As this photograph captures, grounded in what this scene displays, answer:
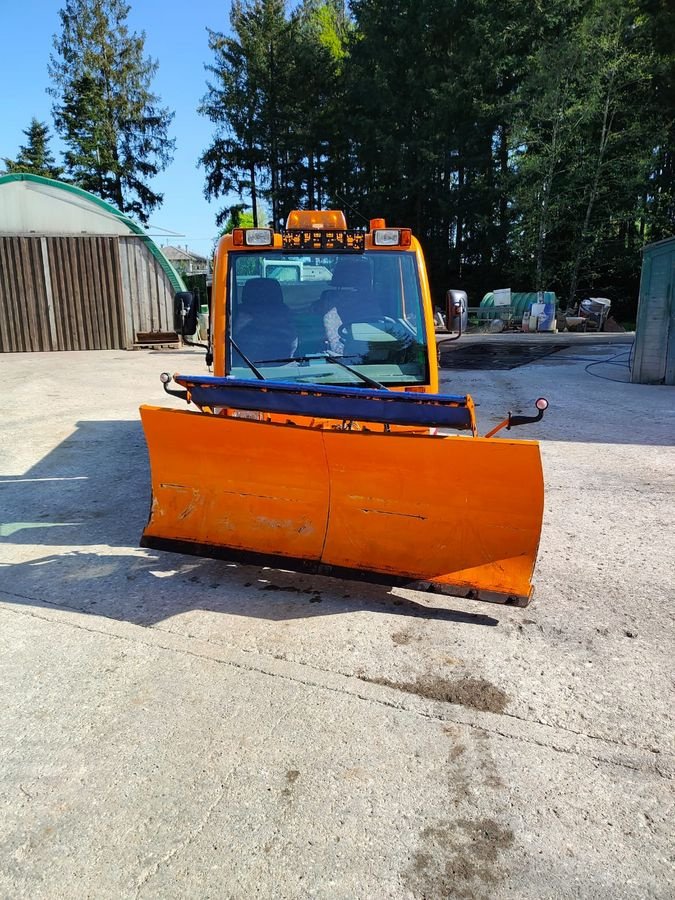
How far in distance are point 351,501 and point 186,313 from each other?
2878 millimetres

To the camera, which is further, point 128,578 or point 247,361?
point 247,361

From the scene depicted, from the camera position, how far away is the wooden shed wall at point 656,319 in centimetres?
1213

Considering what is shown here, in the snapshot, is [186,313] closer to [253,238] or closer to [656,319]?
[253,238]

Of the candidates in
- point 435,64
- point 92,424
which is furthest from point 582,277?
point 92,424

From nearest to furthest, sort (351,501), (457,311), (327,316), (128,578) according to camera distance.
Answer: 1. (351,501)
2. (128,578)
3. (327,316)
4. (457,311)

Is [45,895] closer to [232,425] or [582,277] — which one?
[232,425]

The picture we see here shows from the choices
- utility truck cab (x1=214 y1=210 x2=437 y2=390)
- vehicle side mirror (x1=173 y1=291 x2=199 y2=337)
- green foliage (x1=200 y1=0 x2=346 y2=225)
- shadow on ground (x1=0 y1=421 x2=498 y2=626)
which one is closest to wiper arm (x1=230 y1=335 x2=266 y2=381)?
utility truck cab (x1=214 y1=210 x2=437 y2=390)

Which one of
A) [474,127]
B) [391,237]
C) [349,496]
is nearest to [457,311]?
[391,237]

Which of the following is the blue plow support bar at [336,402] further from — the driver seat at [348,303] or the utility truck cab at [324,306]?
the driver seat at [348,303]

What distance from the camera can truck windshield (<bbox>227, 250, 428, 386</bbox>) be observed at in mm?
4965

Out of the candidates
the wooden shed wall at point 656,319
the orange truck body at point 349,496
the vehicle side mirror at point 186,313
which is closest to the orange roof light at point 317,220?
the vehicle side mirror at point 186,313

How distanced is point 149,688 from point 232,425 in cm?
166

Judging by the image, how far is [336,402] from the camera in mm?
3771

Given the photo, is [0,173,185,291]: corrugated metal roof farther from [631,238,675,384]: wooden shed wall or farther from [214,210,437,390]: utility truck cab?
[214,210,437,390]: utility truck cab
